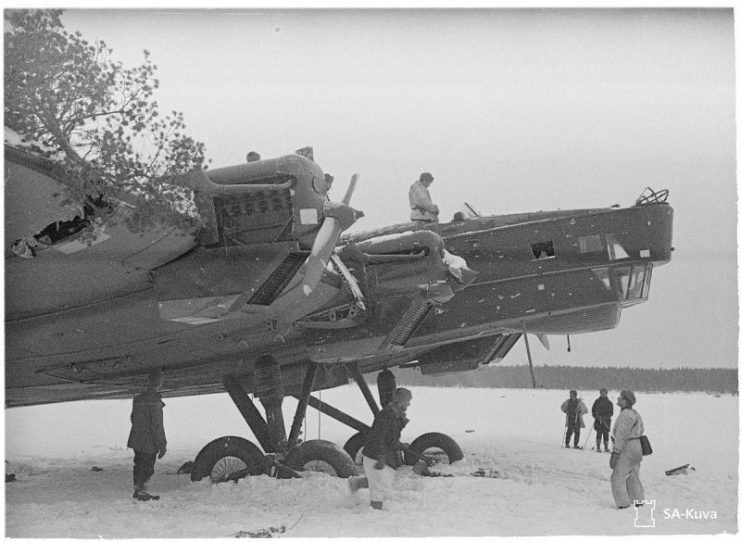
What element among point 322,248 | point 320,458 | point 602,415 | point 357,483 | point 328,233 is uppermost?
point 328,233

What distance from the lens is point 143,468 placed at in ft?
31.7

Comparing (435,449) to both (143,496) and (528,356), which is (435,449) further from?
(143,496)

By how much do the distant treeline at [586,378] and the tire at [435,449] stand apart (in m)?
0.66

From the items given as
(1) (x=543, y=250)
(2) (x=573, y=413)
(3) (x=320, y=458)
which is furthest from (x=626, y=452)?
(3) (x=320, y=458)

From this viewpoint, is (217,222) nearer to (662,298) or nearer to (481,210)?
(481,210)

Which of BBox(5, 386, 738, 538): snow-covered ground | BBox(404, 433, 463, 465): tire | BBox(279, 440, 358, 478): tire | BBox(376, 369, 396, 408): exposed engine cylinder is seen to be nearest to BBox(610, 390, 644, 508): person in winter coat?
BBox(5, 386, 738, 538): snow-covered ground

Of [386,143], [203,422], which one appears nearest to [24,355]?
[203,422]

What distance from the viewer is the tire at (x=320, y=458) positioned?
10.1 meters

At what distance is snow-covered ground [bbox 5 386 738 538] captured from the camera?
916 cm

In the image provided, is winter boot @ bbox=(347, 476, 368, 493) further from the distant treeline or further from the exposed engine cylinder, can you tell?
the distant treeline

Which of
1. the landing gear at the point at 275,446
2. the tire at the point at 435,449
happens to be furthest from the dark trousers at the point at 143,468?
the tire at the point at 435,449

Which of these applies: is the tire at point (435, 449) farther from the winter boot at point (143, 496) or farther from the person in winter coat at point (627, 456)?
the winter boot at point (143, 496)

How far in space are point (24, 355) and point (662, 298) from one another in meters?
6.94

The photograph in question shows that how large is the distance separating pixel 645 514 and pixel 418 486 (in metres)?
2.34
